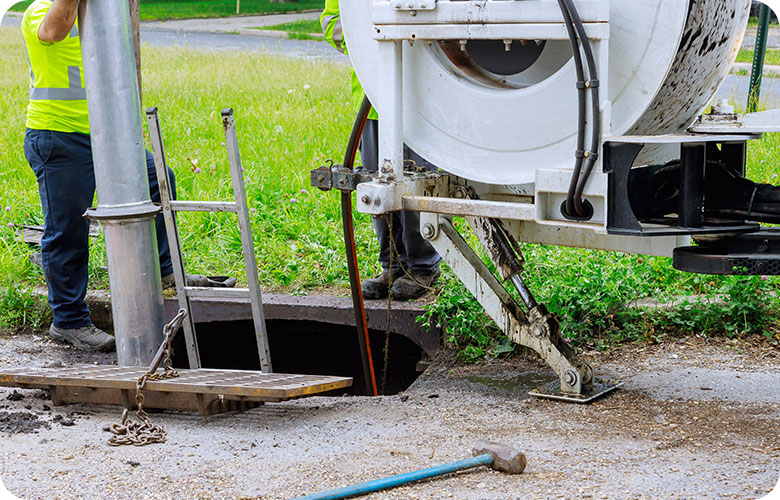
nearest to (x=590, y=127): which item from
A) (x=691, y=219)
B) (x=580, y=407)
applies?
(x=691, y=219)

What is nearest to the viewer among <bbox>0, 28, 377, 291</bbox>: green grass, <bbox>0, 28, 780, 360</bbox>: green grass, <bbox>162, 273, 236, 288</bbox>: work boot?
<bbox>0, 28, 780, 360</bbox>: green grass

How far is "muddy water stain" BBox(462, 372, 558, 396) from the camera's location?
375cm

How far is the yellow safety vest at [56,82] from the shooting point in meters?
4.39

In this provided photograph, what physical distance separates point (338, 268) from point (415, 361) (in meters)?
0.69

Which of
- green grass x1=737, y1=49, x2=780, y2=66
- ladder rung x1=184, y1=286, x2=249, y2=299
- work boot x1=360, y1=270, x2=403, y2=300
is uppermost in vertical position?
green grass x1=737, y1=49, x2=780, y2=66

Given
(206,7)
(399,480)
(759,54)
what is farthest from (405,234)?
(206,7)

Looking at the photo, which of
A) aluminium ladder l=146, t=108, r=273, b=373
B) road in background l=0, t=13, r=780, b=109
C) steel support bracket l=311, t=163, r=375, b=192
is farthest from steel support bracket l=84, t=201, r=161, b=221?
road in background l=0, t=13, r=780, b=109

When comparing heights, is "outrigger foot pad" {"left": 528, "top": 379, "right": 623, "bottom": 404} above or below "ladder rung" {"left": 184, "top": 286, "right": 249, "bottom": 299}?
below

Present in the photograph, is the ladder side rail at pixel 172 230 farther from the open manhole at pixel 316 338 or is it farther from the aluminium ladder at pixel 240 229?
the open manhole at pixel 316 338

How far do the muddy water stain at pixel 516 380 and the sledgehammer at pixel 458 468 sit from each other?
0.88 m

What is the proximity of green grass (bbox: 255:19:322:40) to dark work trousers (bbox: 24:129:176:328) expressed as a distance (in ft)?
46.2

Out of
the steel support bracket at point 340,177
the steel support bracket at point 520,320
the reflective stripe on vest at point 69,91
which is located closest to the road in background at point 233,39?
the steel support bracket at point 520,320

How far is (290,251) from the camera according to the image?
17.4ft

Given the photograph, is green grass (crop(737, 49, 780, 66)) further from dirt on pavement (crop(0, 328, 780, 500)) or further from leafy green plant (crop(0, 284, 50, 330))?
leafy green plant (crop(0, 284, 50, 330))
